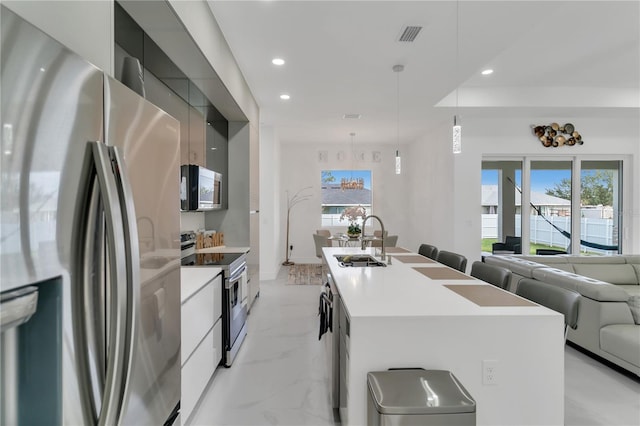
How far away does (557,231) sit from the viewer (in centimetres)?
591

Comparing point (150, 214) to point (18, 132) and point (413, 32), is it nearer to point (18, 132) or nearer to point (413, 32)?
point (18, 132)

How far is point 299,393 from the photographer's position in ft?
8.01

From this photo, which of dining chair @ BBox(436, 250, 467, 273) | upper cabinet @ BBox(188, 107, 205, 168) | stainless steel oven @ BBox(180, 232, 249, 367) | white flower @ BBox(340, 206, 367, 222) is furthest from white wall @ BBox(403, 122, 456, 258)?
upper cabinet @ BBox(188, 107, 205, 168)

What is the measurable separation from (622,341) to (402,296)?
6.97ft

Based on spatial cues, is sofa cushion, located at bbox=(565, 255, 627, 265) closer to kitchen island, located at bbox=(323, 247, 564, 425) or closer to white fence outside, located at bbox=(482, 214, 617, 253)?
white fence outside, located at bbox=(482, 214, 617, 253)

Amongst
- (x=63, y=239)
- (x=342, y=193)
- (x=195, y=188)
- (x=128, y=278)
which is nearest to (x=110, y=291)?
(x=128, y=278)

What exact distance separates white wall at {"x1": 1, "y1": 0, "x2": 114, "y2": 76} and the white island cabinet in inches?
48.9

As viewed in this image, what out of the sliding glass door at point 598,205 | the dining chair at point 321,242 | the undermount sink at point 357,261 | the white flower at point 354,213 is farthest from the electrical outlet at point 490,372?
the white flower at point 354,213

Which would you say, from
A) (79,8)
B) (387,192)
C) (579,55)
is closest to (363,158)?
(387,192)

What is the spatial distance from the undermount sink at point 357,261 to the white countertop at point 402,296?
30 centimetres

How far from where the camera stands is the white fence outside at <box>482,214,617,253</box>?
588 cm

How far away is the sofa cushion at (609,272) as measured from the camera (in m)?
3.99

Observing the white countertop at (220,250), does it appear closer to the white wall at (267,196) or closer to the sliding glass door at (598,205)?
the white wall at (267,196)

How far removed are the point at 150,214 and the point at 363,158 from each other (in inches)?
296
